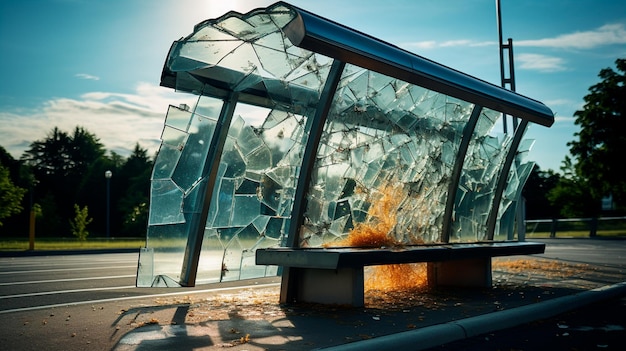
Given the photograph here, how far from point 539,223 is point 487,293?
33.2 meters

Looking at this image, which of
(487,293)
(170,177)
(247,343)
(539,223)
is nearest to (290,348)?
(247,343)

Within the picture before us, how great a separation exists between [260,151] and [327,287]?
1840 millimetres

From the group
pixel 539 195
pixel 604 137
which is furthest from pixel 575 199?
pixel 539 195

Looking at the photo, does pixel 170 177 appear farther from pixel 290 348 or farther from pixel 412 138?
pixel 412 138

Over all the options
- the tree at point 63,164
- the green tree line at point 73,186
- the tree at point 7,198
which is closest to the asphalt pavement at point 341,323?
the tree at point 7,198

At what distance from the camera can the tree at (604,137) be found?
123 feet

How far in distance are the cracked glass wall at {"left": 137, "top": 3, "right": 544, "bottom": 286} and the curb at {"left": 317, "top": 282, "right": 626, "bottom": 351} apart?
2212 mm

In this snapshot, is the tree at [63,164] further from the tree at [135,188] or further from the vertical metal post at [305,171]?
the vertical metal post at [305,171]

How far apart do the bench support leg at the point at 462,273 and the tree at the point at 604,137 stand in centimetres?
3259

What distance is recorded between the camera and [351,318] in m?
6.12

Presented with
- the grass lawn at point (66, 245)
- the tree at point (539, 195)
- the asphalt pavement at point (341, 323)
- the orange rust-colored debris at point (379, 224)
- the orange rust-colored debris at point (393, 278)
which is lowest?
the grass lawn at point (66, 245)

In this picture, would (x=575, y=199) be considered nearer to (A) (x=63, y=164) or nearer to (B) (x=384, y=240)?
(B) (x=384, y=240)

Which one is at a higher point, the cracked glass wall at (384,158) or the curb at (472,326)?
the cracked glass wall at (384,158)

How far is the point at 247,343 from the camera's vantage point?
4.98 m
